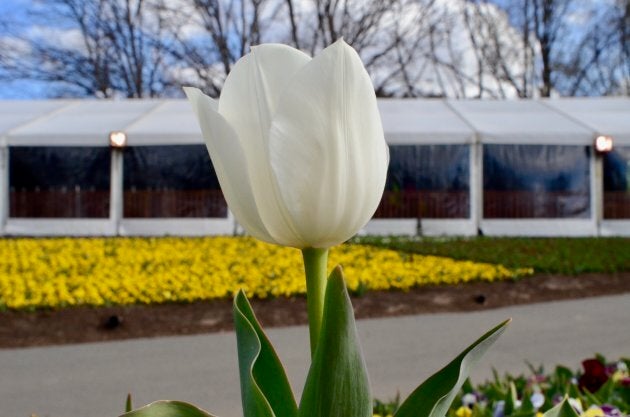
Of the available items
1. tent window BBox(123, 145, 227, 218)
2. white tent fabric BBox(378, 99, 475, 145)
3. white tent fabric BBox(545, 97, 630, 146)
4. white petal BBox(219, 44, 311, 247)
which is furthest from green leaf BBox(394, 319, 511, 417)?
white tent fabric BBox(545, 97, 630, 146)

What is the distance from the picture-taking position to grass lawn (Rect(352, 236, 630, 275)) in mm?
8383

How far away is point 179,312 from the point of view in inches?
233

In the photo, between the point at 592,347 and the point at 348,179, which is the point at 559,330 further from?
the point at 348,179

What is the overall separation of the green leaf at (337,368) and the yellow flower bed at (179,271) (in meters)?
5.57

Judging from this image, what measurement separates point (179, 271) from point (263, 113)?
282 inches

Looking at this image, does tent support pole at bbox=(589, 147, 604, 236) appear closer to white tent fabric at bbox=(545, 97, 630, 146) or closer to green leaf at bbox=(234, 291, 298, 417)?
white tent fabric at bbox=(545, 97, 630, 146)

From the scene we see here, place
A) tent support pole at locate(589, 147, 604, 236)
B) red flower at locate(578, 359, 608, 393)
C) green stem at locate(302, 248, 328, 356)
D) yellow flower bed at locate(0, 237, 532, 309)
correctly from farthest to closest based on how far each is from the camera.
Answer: tent support pole at locate(589, 147, 604, 236) < yellow flower bed at locate(0, 237, 532, 309) < red flower at locate(578, 359, 608, 393) < green stem at locate(302, 248, 328, 356)

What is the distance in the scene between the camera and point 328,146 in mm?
750

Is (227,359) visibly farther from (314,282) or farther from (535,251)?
(535,251)

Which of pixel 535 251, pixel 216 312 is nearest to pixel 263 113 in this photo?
pixel 216 312

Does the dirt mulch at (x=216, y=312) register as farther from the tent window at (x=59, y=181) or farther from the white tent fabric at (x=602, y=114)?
the tent window at (x=59, y=181)

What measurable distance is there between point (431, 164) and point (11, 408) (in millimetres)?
11368

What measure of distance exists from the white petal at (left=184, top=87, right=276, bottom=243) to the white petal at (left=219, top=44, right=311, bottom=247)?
11 millimetres

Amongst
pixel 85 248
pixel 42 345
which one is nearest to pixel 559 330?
pixel 42 345
